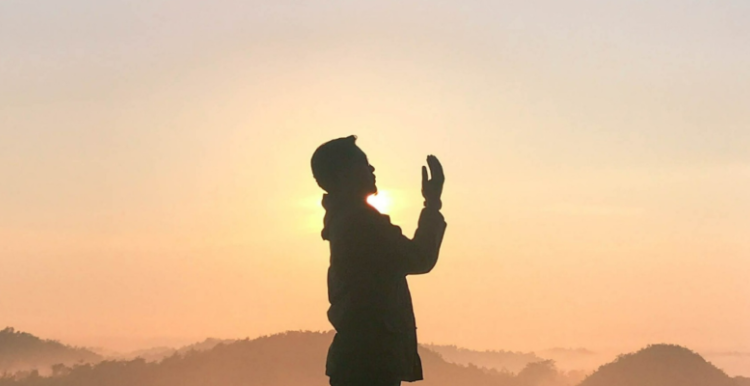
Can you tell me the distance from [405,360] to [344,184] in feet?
5.31

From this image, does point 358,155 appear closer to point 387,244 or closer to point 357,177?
point 357,177

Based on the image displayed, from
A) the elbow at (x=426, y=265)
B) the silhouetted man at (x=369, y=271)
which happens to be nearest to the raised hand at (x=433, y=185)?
the silhouetted man at (x=369, y=271)

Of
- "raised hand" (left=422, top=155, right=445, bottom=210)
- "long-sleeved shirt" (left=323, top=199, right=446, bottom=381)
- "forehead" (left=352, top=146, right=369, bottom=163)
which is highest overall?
"forehead" (left=352, top=146, right=369, bottom=163)

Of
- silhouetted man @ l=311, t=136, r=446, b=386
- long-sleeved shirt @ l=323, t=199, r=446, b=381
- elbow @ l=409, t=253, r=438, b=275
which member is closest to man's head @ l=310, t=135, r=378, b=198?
silhouetted man @ l=311, t=136, r=446, b=386

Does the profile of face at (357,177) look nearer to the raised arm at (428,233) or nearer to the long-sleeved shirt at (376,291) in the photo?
the long-sleeved shirt at (376,291)

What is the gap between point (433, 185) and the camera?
436 inches

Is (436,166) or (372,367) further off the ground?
(436,166)

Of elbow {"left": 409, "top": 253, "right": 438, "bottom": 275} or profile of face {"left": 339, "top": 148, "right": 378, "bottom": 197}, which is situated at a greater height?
profile of face {"left": 339, "top": 148, "right": 378, "bottom": 197}

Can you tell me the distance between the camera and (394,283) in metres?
11.0

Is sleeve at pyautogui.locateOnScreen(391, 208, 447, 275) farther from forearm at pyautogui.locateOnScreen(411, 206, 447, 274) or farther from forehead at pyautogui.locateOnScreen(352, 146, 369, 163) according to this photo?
forehead at pyautogui.locateOnScreen(352, 146, 369, 163)

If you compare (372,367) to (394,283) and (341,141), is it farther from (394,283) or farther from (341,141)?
(341,141)

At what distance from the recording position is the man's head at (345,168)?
11148mm

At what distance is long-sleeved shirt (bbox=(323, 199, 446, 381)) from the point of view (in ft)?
35.7

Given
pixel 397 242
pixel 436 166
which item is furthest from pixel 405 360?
pixel 436 166
